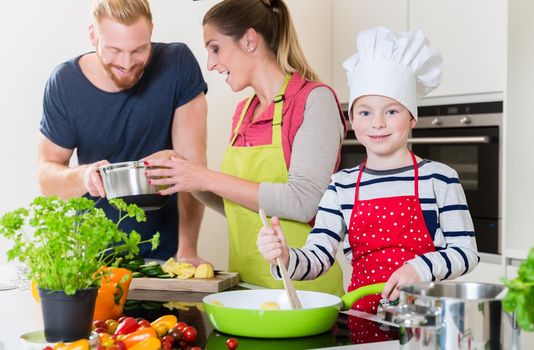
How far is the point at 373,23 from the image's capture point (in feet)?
11.9

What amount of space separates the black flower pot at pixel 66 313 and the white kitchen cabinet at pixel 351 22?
106 inches

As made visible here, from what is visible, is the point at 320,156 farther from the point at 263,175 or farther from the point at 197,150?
the point at 197,150

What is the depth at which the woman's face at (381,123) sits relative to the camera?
158 cm

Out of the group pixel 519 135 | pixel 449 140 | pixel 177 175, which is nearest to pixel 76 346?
pixel 177 175

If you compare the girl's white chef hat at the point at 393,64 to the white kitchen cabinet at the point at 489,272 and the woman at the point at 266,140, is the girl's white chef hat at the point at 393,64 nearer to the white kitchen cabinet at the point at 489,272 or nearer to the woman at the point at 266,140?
the woman at the point at 266,140

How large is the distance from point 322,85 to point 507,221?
4.12 feet

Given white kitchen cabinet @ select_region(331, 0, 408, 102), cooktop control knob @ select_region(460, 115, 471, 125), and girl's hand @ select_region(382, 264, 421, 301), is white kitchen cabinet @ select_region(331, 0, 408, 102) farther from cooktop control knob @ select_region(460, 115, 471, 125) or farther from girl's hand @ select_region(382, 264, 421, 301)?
girl's hand @ select_region(382, 264, 421, 301)

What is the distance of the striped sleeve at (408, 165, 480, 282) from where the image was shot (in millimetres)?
1422

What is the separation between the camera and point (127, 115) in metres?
2.65

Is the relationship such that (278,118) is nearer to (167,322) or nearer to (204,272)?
(204,272)

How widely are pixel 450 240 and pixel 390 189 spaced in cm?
18

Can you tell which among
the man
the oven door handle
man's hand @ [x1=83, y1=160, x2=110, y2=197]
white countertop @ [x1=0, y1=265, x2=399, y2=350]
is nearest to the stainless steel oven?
the oven door handle

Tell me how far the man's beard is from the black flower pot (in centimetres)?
160

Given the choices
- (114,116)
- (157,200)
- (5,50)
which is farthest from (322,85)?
(5,50)
